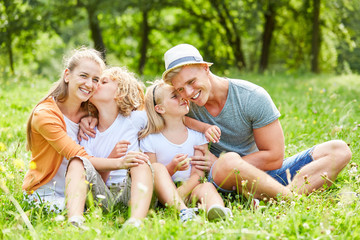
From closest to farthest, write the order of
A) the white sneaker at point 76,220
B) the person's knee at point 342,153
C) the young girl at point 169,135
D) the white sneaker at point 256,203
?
the white sneaker at point 76,220 → the white sneaker at point 256,203 → the person's knee at point 342,153 → the young girl at point 169,135

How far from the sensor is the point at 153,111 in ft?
12.6

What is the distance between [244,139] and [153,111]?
37.3 inches

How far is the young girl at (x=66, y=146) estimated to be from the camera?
3025 millimetres

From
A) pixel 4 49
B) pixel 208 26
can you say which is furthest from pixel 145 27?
pixel 4 49

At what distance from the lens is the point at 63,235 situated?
97.9 inches

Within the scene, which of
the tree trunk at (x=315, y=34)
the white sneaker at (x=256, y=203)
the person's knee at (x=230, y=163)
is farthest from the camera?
the tree trunk at (x=315, y=34)

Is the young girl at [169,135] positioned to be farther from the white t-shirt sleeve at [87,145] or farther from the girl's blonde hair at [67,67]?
the girl's blonde hair at [67,67]

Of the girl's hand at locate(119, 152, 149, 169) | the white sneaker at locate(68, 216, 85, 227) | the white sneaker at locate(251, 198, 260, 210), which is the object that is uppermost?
the girl's hand at locate(119, 152, 149, 169)

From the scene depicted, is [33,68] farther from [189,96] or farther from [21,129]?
[189,96]

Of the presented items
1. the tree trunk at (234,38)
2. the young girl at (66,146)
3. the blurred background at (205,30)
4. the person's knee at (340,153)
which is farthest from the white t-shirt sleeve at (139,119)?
the tree trunk at (234,38)

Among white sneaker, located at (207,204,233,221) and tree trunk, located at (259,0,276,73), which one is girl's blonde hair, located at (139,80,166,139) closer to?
white sneaker, located at (207,204,233,221)

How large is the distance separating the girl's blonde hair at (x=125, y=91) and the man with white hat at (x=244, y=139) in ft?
1.45

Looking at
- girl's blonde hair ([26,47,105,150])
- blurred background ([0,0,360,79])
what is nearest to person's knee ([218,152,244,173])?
girl's blonde hair ([26,47,105,150])

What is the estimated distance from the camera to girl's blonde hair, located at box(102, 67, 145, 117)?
3.82 meters
